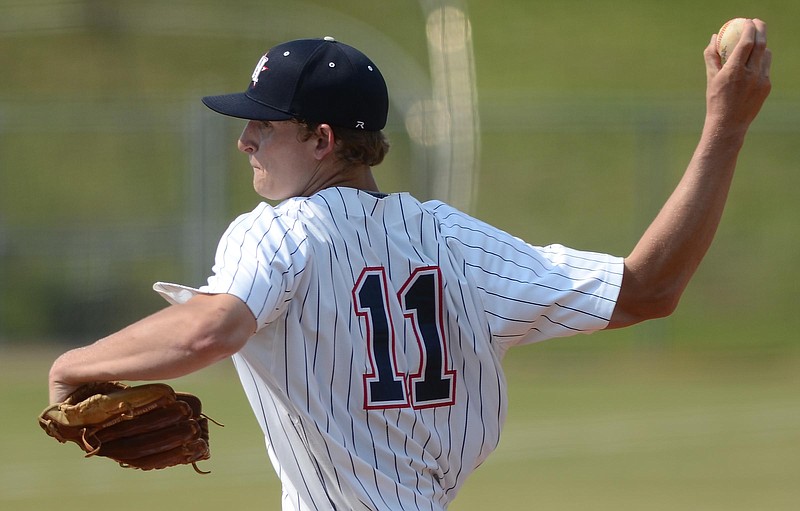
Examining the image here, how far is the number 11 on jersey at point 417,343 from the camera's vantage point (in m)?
2.10

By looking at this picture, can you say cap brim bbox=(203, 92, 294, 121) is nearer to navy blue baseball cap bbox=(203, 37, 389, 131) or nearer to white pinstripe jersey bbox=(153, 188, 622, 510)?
navy blue baseball cap bbox=(203, 37, 389, 131)

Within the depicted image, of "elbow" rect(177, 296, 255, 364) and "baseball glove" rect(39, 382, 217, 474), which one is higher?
"elbow" rect(177, 296, 255, 364)

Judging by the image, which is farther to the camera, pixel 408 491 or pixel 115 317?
pixel 115 317

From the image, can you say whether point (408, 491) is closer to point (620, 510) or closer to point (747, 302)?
point (620, 510)

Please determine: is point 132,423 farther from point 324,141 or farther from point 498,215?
point 498,215

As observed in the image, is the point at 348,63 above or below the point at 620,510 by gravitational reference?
above

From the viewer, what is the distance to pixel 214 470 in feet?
20.6

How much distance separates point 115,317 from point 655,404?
5.12 m

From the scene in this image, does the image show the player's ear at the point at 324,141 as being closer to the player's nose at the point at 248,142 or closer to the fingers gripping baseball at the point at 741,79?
the player's nose at the point at 248,142

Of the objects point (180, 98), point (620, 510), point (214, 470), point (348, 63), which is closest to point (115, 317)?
point (180, 98)

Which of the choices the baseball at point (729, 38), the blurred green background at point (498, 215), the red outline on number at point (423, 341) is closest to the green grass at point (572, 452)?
the blurred green background at point (498, 215)

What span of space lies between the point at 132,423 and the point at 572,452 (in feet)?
15.8

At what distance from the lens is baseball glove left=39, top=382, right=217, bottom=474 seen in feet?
6.88

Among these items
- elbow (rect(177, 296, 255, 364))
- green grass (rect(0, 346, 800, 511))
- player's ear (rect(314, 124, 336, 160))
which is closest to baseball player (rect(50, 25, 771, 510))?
player's ear (rect(314, 124, 336, 160))
